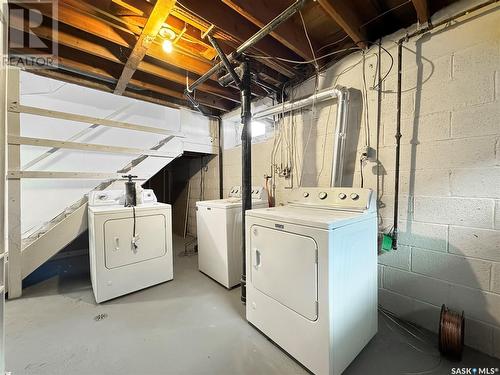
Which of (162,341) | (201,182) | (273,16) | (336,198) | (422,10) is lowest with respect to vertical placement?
(162,341)

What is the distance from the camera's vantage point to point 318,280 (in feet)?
4.01

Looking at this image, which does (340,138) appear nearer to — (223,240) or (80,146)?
(223,240)

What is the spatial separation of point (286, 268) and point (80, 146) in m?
2.59

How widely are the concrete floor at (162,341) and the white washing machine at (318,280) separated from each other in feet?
0.44

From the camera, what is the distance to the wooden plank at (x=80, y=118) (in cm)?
215

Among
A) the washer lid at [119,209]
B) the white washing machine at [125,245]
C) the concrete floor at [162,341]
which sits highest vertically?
the washer lid at [119,209]

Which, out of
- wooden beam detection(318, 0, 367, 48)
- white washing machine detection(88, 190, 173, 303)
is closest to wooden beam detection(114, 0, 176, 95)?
wooden beam detection(318, 0, 367, 48)

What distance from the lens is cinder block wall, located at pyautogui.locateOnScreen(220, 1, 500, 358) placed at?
1.40 metres

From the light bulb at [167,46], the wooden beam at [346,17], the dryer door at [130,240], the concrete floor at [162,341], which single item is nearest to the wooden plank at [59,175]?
the dryer door at [130,240]

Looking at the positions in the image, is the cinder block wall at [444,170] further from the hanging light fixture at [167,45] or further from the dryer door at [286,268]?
the hanging light fixture at [167,45]

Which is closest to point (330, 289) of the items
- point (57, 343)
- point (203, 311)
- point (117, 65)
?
point (203, 311)

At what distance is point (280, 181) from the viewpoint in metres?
2.71

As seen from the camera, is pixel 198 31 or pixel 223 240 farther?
pixel 223 240

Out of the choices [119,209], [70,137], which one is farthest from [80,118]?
[119,209]
